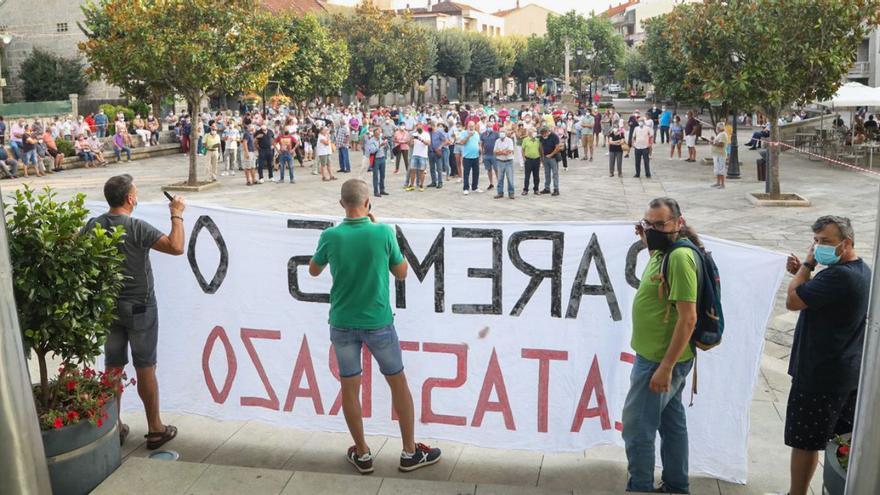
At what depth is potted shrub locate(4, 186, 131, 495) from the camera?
14.3 ft

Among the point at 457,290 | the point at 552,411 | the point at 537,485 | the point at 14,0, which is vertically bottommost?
the point at 537,485

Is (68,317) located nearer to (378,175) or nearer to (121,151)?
(378,175)

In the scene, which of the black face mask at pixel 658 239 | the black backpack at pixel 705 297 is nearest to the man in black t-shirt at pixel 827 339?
the black backpack at pixel 705 297

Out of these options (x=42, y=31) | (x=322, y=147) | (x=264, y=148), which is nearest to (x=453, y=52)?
(x=42, y=31)

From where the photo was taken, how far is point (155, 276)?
570cm

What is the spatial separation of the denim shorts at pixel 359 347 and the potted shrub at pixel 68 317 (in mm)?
1255

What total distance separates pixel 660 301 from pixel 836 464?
3.48 feet

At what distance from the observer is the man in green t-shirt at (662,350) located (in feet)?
13.4

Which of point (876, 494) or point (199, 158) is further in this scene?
point (199, 158)

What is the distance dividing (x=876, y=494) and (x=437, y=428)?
2.79 metres

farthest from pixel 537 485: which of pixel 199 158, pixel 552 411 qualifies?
pixel 199 158

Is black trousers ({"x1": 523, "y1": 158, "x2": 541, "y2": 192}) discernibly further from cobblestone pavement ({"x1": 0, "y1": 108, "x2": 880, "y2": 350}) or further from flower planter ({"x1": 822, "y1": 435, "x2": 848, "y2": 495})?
flower planter ({"x1": 822, "y1": 435, "x2": 848, "y2": 495})

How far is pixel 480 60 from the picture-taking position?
3337 inches

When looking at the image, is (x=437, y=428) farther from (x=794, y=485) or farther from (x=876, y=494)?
(x=876, y=494)
